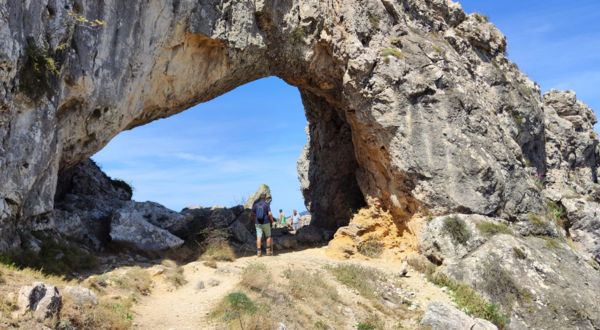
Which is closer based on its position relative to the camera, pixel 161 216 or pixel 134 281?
pixel 134 281

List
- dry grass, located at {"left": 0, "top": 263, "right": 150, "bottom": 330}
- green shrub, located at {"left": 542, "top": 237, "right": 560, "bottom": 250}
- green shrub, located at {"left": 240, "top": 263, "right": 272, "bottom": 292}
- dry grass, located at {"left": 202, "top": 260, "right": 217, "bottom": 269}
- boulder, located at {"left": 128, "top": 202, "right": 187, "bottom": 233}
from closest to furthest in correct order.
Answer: dry grass, located at {"left": 0, "top": 263, "right": 150, "bottom": 330}, green shrub, located at {"left": 240, "top": 263, "right": 272, "bottom": 292}, dry grass, located at {"left": 202, "top": 260, "right": 217, "bottom": 269}, green shrub, located at {"left": 542, "top": 237, "right": 560, "bottom": 250}, boulder, located at {"left": 128, "top": 202, "right": 187, "bottom": 233}

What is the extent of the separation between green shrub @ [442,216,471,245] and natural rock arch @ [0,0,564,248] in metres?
0.62

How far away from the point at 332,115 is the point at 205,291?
44.2 feet

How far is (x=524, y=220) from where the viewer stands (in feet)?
63.6

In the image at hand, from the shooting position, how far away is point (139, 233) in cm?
1680

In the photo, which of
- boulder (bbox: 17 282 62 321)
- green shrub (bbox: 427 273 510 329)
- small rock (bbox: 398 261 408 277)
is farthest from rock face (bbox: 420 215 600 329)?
boulder (bbox: 17 282 62 321)

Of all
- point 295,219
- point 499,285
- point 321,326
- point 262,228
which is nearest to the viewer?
point 321,326

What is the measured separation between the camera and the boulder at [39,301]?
8866 mm

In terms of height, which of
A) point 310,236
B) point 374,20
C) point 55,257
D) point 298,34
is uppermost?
point 374,20

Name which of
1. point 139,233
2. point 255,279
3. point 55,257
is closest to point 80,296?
point 55,257

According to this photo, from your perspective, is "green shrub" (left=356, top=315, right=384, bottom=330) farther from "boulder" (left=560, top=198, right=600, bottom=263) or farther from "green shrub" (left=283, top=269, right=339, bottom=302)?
"boulder" (left=560, top=198, right=600, bottom=263)

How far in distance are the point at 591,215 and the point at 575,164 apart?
29.2ft

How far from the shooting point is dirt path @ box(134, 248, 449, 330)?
35.9ft

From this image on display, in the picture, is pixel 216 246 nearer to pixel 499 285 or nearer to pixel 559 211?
pixel 499 285
